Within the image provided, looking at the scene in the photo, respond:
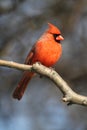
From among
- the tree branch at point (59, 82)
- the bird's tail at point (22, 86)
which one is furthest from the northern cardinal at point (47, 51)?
the tree branch at point (59, 82)

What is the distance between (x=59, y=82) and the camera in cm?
287

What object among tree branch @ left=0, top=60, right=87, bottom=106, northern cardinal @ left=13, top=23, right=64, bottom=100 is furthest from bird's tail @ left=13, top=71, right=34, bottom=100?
tree branch @ left=0, top=60, right=87, bottom=106

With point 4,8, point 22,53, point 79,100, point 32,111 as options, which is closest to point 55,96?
point 32,111

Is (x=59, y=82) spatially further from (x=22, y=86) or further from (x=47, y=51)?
(x=22, y=86)

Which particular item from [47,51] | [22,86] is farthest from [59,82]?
[22,86]

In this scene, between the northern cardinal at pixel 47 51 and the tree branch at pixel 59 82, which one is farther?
the northern cardinal at pixel 47 51

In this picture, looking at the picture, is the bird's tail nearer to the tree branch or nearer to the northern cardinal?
the northern cardinal

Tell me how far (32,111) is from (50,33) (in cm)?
264

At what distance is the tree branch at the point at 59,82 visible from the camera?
2797 mm

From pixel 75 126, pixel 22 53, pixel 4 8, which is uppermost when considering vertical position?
pixel 4 8

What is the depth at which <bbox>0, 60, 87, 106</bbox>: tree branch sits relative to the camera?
2.80 meters

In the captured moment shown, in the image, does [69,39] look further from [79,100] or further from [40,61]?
[79,100]

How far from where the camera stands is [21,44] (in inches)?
230

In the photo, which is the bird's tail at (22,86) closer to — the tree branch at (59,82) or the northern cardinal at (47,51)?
the northern cardinal at (47,51)
